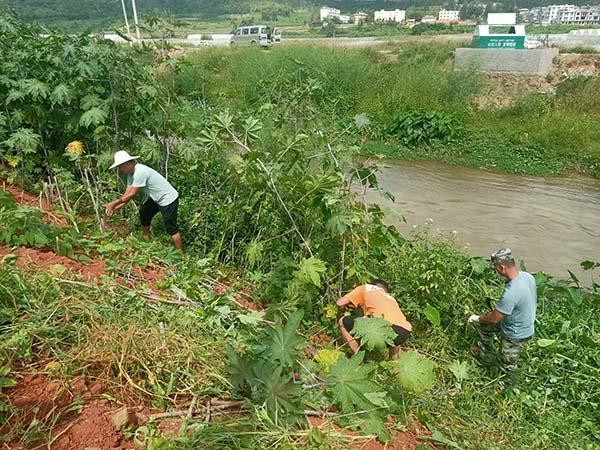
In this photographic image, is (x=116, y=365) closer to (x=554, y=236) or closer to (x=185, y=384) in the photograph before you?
(x=185, y=384)

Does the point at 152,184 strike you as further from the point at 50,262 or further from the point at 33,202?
the point at 50,262

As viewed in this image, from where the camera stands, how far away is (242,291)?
4.82 m

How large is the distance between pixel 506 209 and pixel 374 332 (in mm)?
7412

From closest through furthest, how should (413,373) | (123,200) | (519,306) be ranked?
1. (413,373)
2. (519,306)
3. (123,200)

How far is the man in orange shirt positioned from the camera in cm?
406

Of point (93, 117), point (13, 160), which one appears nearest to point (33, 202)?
point (13, 160)

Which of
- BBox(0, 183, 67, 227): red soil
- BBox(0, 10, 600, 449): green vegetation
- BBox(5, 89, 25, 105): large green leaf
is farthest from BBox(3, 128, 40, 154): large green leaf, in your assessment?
BBox(0, 183, 67, 227): red soil

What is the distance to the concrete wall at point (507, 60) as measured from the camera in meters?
16.7

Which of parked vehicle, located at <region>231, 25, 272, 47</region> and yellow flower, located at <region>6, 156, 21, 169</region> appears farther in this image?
parked vehicle, located at <region>231, 25, 272, 47</region>

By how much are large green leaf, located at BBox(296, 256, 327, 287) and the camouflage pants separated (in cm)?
180

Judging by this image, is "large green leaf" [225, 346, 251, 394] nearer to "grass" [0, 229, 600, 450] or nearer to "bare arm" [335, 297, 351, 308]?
"grass" [0, 229, 600, 450]

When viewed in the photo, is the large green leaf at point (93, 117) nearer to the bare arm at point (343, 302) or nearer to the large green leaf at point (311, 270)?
the large green leaf at point (311, 270)

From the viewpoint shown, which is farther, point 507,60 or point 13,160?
point 507,60

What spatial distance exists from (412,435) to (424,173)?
9.91 metres
